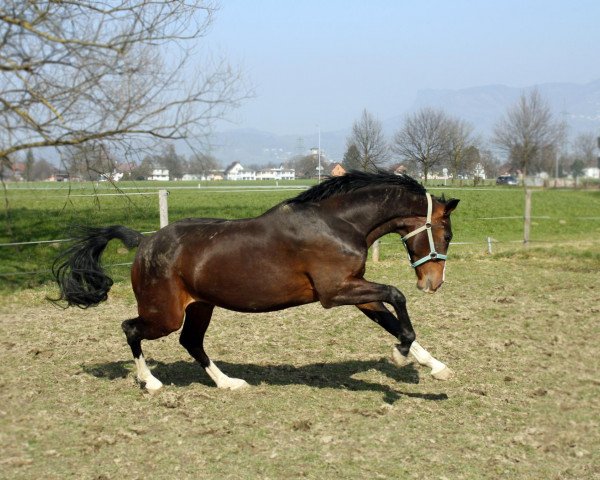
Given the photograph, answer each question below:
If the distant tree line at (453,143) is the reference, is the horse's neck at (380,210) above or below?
below

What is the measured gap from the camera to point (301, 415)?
512 cm

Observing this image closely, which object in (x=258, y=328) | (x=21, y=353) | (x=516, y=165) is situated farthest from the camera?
(x=516, y=165)

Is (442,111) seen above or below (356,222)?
above

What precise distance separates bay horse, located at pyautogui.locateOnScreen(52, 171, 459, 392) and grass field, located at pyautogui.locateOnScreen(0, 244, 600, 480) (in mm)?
474

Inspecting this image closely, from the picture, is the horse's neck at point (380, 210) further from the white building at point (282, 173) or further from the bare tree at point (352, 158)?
the white building at point (282, 173)

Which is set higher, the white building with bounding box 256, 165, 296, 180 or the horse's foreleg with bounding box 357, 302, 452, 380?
the white building with bounding box 256, 165, 296, 180

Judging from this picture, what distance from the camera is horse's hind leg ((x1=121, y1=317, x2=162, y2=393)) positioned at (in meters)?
5.80

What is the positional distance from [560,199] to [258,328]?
2667cm

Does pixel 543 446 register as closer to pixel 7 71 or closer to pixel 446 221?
pixel 446 221

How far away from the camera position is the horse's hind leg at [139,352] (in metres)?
5.80

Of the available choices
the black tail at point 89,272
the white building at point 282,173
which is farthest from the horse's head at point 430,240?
the white building at point 282,173

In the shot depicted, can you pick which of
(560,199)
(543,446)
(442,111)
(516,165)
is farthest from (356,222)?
(516,165)

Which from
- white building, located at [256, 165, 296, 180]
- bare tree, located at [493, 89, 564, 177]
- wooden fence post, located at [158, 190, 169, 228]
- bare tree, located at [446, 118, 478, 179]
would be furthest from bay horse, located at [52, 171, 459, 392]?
bare tree, located at [493, 89, 564, 177]

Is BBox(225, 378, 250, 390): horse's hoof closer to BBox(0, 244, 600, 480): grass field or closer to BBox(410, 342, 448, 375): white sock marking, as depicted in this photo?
BBox(0, 244, 600, 480): grass field
